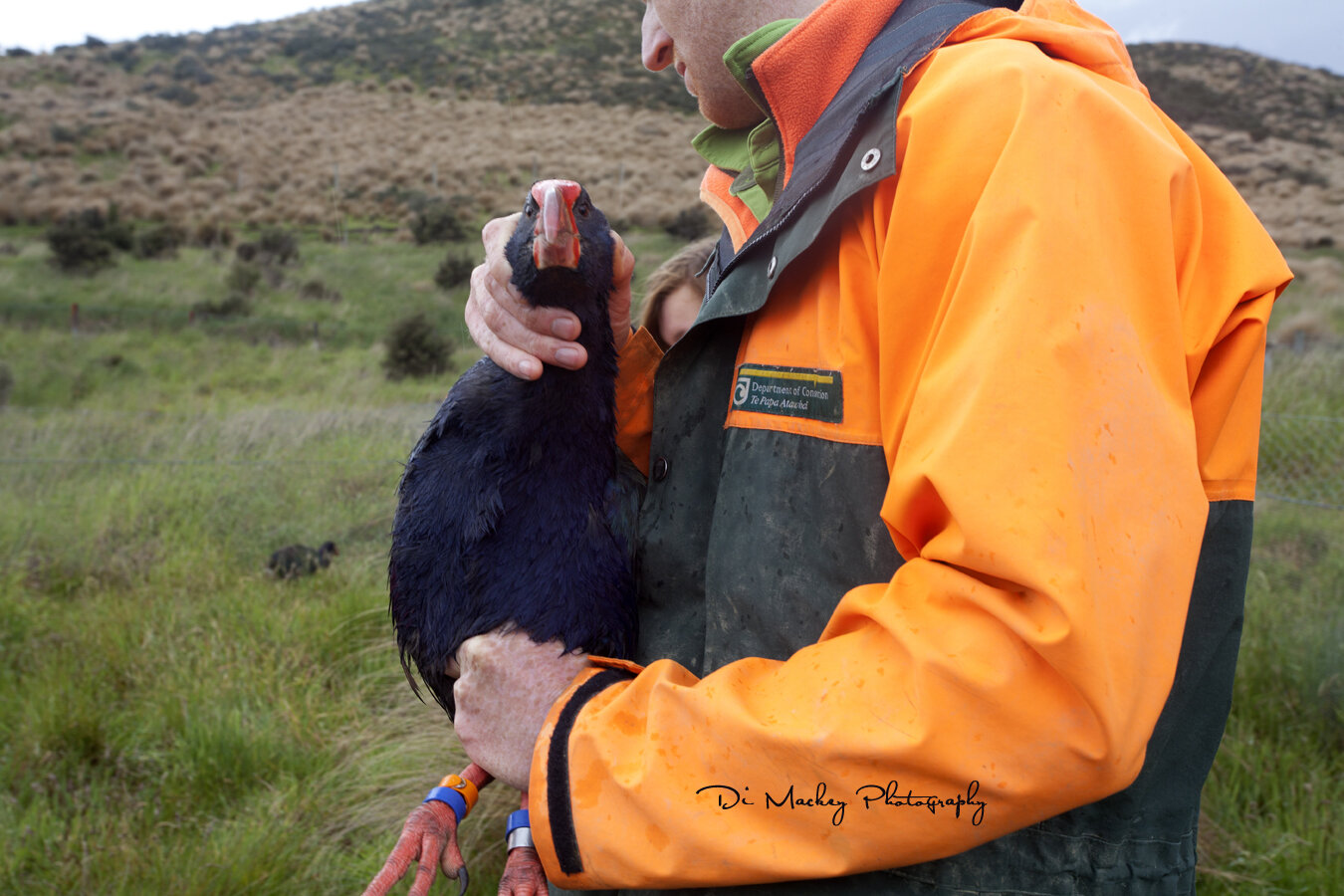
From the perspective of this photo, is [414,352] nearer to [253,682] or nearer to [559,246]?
[253,682]

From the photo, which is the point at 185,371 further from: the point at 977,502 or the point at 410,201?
the point at 977,502

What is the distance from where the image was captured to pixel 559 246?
1.83m

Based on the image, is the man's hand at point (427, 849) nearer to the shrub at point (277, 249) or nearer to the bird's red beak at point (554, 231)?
the bird's red beak at point (554, 231)

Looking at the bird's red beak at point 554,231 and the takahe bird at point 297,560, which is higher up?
the bird's red beak at point 554,231

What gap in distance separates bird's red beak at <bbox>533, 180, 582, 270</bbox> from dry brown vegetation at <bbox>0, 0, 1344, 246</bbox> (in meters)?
24.7

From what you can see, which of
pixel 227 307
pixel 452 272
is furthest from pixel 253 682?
pixel 227 307

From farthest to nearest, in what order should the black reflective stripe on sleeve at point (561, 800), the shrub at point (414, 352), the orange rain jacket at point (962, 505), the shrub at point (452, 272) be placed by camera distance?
the shrub at point (452, 272) < the shrub at point (414, 352) < the black reflective stripe on sleeve at point (561, 800) < the orange rain jacket at point (962, 505)

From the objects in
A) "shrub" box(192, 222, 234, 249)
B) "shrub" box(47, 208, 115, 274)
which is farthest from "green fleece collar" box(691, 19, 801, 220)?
"shrub" box(192, 222, 234, 249)

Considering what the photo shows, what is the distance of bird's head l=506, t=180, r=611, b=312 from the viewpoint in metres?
1.84

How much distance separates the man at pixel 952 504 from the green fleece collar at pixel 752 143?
12mm

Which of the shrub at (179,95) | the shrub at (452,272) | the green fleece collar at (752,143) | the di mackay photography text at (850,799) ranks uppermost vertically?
the shrub at (179,95)

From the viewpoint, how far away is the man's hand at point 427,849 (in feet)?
5.08

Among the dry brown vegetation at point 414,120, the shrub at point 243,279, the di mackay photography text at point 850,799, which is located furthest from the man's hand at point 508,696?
the dry brown vegetation at point 414,120

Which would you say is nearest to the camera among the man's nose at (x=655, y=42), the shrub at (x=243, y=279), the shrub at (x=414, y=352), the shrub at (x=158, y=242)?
the man's nose at (x=655, y=42)
